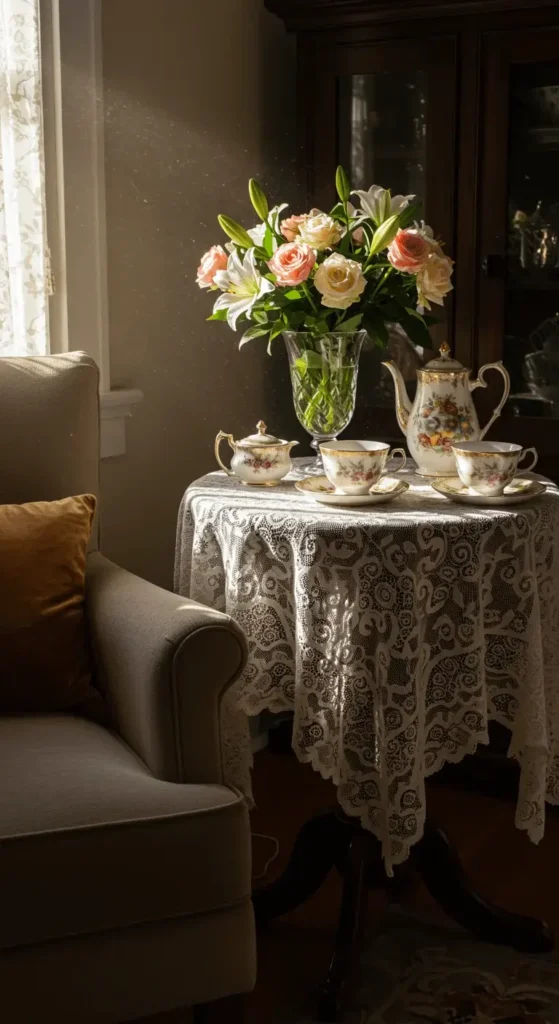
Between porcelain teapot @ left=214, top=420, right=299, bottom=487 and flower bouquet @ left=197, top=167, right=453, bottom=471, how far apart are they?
0.12m

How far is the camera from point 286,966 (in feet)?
6.12

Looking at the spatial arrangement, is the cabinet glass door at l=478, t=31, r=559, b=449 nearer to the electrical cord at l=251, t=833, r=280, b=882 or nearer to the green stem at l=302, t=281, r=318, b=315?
the green stem at l=302, t=281, r=318, b=315

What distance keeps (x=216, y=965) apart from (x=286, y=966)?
49 centimetres

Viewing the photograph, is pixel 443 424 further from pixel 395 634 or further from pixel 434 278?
pixel 395 634

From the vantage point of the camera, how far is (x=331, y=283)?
1.80m

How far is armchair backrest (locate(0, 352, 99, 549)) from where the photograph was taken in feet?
6.06

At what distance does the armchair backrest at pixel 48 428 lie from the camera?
1.85 m

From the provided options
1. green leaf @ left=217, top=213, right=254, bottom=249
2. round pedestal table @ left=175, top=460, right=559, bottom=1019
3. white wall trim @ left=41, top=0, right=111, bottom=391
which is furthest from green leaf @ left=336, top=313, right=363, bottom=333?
white wall trim @ left=41, top=0, right=111, bottom=391

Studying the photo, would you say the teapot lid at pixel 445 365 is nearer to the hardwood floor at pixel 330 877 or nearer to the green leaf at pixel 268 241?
the green leaf at pixel 268 241

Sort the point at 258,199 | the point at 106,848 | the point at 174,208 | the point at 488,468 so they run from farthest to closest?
the point at 174,208 → the point at 258,199 → the point at 488,468 → the point at 106,848

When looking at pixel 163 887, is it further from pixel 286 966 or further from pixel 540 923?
pixel 540 923

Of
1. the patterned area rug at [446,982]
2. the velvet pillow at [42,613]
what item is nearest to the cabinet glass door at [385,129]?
the velvet pillow at [42,613]

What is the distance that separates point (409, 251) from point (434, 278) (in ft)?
0.22

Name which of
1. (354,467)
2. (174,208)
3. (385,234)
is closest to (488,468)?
(354,467)
